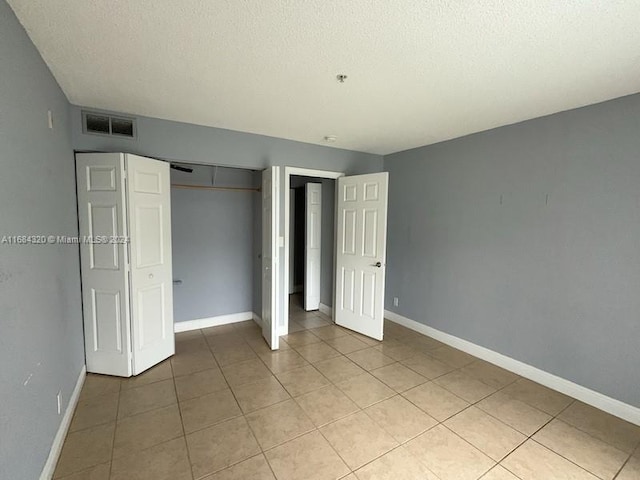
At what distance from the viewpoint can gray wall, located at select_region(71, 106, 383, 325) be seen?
2697 mm

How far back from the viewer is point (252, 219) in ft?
13.8

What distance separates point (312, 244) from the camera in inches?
184

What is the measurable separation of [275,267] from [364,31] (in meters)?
2.34

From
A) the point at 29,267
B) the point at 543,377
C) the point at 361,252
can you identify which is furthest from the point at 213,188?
the point at 543,377

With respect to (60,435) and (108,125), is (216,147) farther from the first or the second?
(60,435)

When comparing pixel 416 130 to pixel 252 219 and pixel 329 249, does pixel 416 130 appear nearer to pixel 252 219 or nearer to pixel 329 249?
pixel 329 249

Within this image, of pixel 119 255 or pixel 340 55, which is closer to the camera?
pixel 340 55

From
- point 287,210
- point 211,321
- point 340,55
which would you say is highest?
point 340,55

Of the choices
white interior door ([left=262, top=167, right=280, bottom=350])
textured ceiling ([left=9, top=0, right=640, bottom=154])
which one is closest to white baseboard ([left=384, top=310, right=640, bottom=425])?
white interior door ([left=262, top=167, right=280, bottom=350])

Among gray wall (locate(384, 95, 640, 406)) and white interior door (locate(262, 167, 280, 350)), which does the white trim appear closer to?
white interior door (locate(262, 167, 280, 350))

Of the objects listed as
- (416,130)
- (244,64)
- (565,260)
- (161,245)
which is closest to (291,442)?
(161,245)

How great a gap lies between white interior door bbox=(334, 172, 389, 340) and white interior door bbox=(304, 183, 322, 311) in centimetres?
65

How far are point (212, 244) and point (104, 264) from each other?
1.46 meters

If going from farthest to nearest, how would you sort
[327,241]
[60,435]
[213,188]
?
1. [327,241]
2. [213,188]
3. [60,435]
